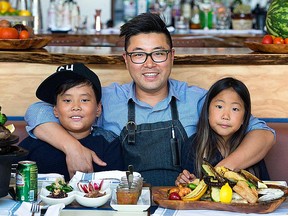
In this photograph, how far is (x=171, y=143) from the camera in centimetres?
384

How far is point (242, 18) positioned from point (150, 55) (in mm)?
5341

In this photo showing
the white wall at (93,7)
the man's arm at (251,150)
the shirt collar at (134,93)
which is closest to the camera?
the man's arm at (251,150)

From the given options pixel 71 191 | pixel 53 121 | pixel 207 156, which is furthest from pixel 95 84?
pixel 71 191

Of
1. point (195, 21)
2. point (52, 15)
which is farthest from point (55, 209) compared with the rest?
point (195, 21)

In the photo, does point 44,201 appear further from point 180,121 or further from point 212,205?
point 180,121

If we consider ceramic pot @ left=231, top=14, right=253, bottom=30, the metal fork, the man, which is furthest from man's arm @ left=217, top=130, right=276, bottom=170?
ceramic pot @ left=231, top=14, right=253, bottom=30

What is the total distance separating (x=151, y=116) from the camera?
3.92 meters

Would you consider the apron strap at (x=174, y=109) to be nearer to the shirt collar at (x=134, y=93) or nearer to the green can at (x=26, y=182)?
the shirt collar at (x=134, y=93)

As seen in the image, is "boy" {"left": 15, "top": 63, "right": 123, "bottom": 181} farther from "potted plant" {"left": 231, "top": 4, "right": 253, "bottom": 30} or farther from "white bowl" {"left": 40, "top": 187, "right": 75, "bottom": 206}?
"potted plant" {"left": 231, "top": 4, "right": 253, "bottom": 30}

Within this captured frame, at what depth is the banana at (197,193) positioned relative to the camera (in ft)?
9.43

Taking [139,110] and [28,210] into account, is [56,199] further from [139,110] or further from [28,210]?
[139,110]

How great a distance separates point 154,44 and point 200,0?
Answer: 5842mm

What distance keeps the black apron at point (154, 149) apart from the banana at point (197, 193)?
36.2 inches

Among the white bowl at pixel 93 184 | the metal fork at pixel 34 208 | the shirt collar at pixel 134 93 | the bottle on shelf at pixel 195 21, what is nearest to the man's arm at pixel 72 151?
the shirt collar at pixel 134 93
